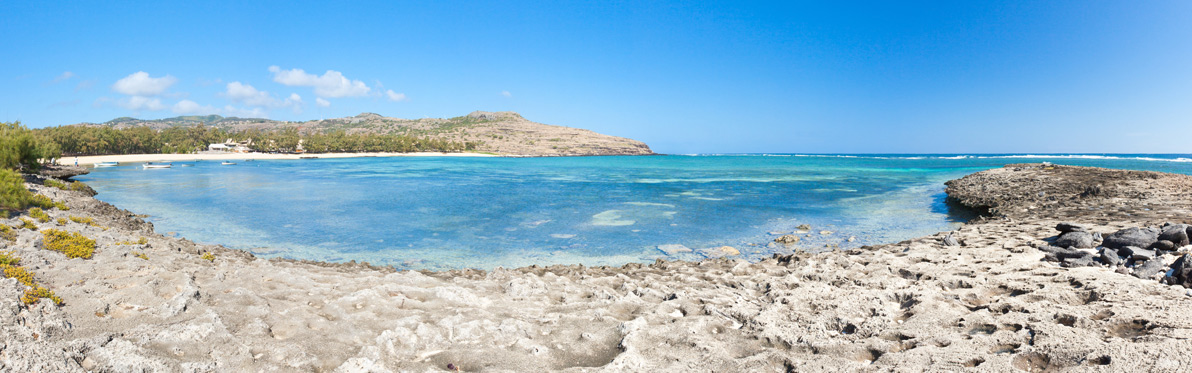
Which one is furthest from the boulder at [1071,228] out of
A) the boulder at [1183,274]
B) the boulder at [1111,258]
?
the boulder at [1183,274]

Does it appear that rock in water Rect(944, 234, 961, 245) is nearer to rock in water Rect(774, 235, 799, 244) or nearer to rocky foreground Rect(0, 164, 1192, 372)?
rocky foreground Rect(0, 164, 1192, 372)

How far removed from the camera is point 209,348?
15.9 ft

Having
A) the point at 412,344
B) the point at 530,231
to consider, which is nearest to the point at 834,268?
the point at 412,344

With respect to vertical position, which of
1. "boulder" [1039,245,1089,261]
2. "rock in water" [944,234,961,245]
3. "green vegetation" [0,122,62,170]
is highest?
"green vegetation" [0,122,62,170]

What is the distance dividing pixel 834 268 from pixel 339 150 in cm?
16176

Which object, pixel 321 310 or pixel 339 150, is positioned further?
pixel 339 150

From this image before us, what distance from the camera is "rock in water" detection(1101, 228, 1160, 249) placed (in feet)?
28.6

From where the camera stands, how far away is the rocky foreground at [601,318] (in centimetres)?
460

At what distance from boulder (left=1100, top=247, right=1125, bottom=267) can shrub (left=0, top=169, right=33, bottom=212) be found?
23.5 m

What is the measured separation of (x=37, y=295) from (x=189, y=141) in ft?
518

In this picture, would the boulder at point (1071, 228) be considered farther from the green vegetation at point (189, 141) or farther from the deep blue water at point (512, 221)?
the green vegetation at point (189, 141)

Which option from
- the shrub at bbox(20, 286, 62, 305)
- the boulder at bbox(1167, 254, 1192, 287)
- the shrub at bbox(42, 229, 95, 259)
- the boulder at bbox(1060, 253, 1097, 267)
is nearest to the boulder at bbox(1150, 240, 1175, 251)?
the boulder at bbox(1060, 253, 1097, 267)

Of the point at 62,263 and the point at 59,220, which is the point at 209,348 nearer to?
the point at 62,263

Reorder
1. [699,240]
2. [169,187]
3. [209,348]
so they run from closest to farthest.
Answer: [209,348] → [699,240] → [169,187]
